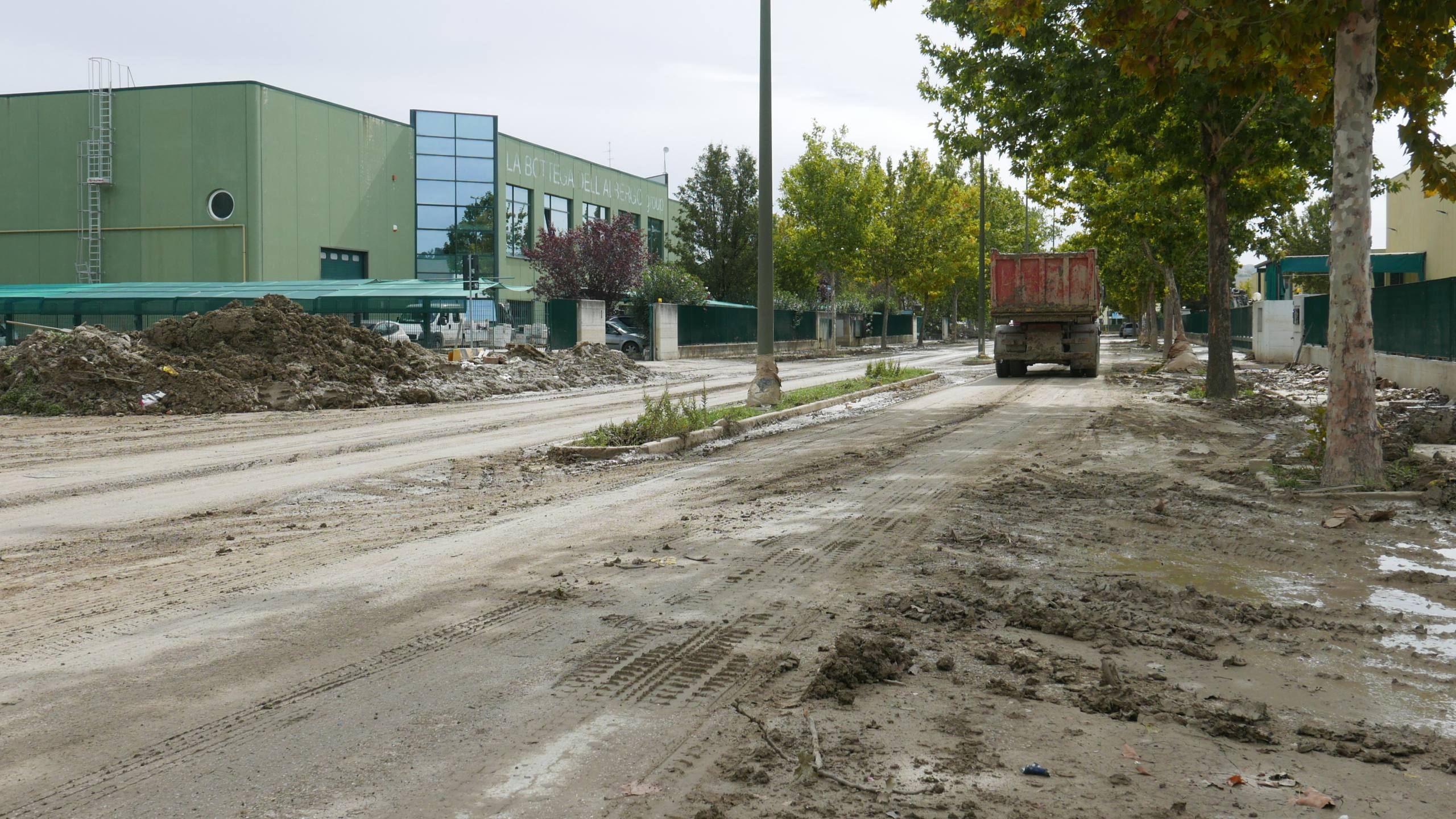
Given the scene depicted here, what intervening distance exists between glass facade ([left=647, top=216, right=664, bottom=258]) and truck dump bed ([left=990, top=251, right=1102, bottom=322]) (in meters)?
41.0

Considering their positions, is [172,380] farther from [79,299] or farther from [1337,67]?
[79,299]

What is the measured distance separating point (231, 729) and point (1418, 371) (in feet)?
74.3

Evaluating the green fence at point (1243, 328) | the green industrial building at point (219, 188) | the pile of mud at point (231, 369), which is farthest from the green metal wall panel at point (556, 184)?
the green fence at point (1243, 328)

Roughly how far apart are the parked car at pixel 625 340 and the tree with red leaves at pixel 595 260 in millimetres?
3821

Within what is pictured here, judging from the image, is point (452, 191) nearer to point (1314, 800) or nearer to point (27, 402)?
point (27, 402)

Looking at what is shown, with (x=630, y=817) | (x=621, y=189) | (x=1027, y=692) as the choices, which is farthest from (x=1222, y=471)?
(x=621, y=189)

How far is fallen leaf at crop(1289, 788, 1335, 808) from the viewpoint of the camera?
3.37 metres

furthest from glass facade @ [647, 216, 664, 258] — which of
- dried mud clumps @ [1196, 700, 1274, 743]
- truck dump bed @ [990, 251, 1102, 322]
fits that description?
dried mud clumps @ [1196, 700, 1274, 743]

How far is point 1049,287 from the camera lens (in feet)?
90.6

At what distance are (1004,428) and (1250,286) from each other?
307 ft

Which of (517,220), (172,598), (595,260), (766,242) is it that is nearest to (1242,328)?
(595,260)

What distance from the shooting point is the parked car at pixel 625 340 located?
138 feet

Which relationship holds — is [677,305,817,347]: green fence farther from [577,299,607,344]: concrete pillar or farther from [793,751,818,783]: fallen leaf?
[793,751,818,783]: fallen leaf

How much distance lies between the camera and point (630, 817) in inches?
128
